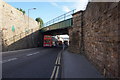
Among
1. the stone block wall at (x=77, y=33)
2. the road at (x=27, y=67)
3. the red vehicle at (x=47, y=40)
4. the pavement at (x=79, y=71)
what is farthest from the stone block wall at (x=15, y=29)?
the pavement at (x=79, y=71)

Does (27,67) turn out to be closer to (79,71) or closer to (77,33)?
(79,71)

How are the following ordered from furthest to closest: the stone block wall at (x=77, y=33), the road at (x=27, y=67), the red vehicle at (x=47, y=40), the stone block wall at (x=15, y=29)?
the red vehicle at (x=47, y=40), the stone block wall at (x=15, y=29), the stone block wall at (x=77, y=33), the road at (x=27, y=67)

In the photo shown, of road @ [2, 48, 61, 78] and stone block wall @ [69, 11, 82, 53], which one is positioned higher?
stone block wall @ [69, 11, 82, 53]

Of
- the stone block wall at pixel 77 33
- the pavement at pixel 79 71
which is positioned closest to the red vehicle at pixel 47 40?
the stone block wall at pixel 77 33

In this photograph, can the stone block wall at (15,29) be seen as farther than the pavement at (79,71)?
Yes

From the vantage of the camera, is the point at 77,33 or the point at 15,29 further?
the point at 15,29

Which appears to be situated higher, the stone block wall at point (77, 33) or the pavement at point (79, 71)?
the stone block wall at point (77, 33)

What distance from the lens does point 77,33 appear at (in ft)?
60.5

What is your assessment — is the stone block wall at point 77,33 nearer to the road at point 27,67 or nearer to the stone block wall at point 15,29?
the road at point 27,67

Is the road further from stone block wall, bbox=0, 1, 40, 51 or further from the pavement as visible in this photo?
stone block wall, bbox=0, 1, 40, 51

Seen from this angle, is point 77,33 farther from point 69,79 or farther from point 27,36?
point 27,36

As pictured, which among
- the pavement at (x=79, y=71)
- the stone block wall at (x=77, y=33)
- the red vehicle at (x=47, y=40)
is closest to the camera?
the pavement at (x=79, y=71)

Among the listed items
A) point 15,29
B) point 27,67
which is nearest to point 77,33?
point 27,67

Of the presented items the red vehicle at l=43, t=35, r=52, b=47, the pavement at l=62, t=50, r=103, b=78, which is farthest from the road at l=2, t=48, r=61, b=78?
the red vehicle at l=43, t=35, r=52, b=47
